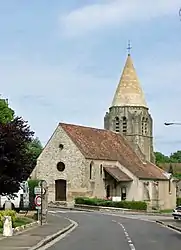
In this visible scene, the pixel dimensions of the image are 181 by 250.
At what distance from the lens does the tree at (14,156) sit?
37.0 metres

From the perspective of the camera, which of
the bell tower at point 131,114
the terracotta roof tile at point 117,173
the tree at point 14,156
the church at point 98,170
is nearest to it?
the tree at point 14,156

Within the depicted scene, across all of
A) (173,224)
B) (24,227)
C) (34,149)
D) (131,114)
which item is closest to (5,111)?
(34,149)

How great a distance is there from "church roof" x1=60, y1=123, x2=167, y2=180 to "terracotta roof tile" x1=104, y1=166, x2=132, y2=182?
106cm

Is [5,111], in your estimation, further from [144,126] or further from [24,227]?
[24,227]

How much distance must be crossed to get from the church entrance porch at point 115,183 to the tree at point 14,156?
139ft

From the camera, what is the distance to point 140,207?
239ft

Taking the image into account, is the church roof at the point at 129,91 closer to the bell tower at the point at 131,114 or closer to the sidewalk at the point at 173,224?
the bell tower at the point at 131,114

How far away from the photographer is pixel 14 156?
3762cm

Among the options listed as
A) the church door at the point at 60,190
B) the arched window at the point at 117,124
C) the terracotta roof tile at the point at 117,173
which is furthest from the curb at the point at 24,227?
the arched window at the point at 117,124

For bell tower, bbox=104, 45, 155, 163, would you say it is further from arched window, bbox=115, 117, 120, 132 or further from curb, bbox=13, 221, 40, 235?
curb, bbox=13, 221, 40, 235

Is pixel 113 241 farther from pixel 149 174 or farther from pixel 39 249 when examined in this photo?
pixel 149 174

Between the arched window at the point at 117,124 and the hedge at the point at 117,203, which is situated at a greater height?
the arched window at the point at 117,124

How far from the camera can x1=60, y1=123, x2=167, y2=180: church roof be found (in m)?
80.9

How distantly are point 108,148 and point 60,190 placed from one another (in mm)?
9497
